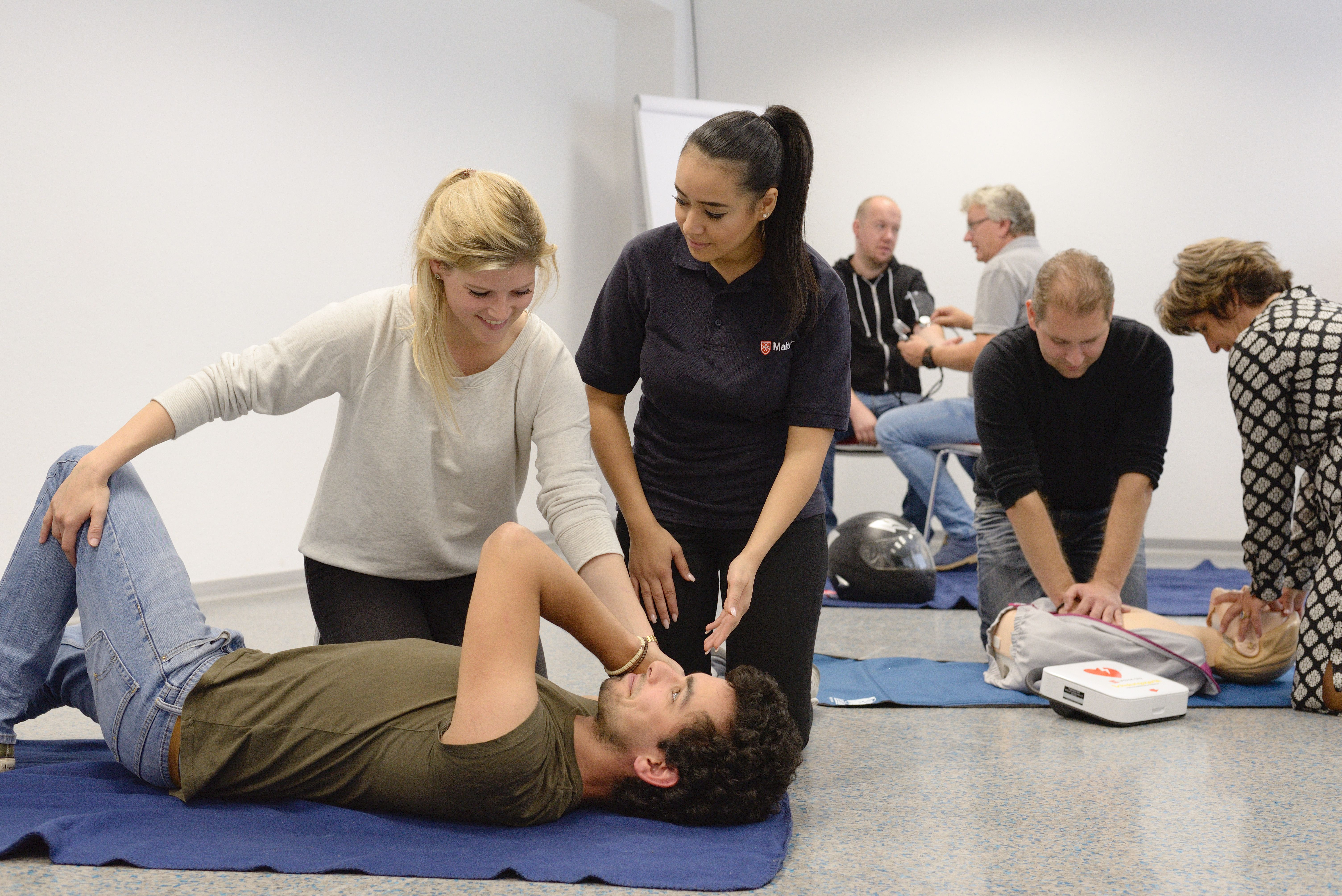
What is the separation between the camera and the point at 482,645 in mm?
1418

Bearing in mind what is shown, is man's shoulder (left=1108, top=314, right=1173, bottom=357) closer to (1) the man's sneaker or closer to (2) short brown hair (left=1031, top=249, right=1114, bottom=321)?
(2) short brown hair (left=1031, top=249, right=1114, bottom=321)

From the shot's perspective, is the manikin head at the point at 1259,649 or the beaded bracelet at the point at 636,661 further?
the manikin head at the point at 1259,649

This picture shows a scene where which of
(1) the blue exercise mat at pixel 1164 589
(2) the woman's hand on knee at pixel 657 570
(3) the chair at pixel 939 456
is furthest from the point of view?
(3) the chair at pixel 939 456

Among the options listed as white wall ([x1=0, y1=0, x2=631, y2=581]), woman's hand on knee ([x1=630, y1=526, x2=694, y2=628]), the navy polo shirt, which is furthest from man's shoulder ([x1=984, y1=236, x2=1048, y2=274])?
woman's hand on knee ([x1=630, y1=526, x2=694, y2=628])

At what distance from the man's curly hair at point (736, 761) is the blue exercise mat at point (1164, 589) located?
1.97 metres

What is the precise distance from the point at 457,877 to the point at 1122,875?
2.90 ft

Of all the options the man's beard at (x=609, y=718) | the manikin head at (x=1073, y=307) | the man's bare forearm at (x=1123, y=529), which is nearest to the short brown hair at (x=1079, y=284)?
the manikin head at (x=1073, y=307)

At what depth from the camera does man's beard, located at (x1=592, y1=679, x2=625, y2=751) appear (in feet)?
5.00

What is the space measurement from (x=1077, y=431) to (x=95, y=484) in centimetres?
213

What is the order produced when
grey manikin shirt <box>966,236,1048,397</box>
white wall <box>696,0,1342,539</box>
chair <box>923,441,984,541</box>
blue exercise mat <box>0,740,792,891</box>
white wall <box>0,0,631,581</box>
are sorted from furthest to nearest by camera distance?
white wall <box>696,0,1342,539</box>, chair <box>923,441,984,541</box>, grey manikin shirt <box>966,236,1048,397</box>, white wall <box>0,0,631,581</box>, blue exercise mat <box>0,740,792,891</box>

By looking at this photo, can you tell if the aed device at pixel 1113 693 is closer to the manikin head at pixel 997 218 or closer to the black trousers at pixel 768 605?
the black trousers at pixel 768 605

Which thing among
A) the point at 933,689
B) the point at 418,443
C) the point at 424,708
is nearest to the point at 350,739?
the point at 424,708

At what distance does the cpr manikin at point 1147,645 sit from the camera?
2.48m

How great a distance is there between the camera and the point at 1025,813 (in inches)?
69.1
